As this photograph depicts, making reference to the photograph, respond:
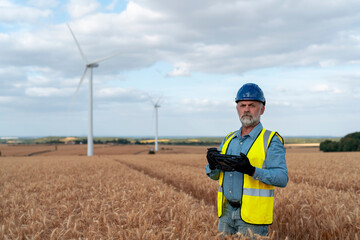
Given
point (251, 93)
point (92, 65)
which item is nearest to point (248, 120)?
point (251, 93)

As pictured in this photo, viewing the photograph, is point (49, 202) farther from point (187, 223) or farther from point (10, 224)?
point (187, 223)

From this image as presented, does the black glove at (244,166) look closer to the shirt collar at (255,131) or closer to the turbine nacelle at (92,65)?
the shirt collar at (255,131)

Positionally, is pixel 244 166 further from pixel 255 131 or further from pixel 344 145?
pixel 344 145

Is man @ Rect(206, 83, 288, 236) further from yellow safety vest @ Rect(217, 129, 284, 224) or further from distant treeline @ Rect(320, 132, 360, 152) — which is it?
distant treeline @ Rect(320, 132, 360, 152)

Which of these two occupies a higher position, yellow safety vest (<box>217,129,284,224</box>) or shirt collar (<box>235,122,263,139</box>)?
shirt collar (<box>235,122,263,139</box>)

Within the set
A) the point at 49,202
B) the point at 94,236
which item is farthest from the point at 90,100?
the point at 94,236

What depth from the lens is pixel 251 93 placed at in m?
3.56

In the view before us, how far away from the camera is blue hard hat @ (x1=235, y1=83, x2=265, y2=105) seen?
3551 mm

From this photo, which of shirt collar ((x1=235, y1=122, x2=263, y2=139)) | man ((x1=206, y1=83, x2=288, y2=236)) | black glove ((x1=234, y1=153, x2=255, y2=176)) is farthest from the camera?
shirt collar ((x1=235, y1=122, x2=263, y2=139))

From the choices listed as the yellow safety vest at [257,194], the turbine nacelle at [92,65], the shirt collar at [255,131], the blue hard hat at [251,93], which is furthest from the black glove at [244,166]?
the turbine nacelle at [92,65]

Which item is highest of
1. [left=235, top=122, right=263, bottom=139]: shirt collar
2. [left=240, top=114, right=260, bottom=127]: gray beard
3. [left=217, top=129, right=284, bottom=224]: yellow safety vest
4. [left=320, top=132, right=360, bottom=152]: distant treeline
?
[left=240, top=114, right=260, bottom=127]: gray beard

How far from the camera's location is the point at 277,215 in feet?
21.8

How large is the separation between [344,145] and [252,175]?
Answer: 82.8 metres

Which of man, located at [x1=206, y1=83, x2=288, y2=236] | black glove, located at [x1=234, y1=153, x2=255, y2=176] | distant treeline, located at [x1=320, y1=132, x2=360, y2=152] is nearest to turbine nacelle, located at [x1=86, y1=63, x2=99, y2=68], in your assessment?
man, located at [x1=206, y1=83, x2=288, y2=236]
